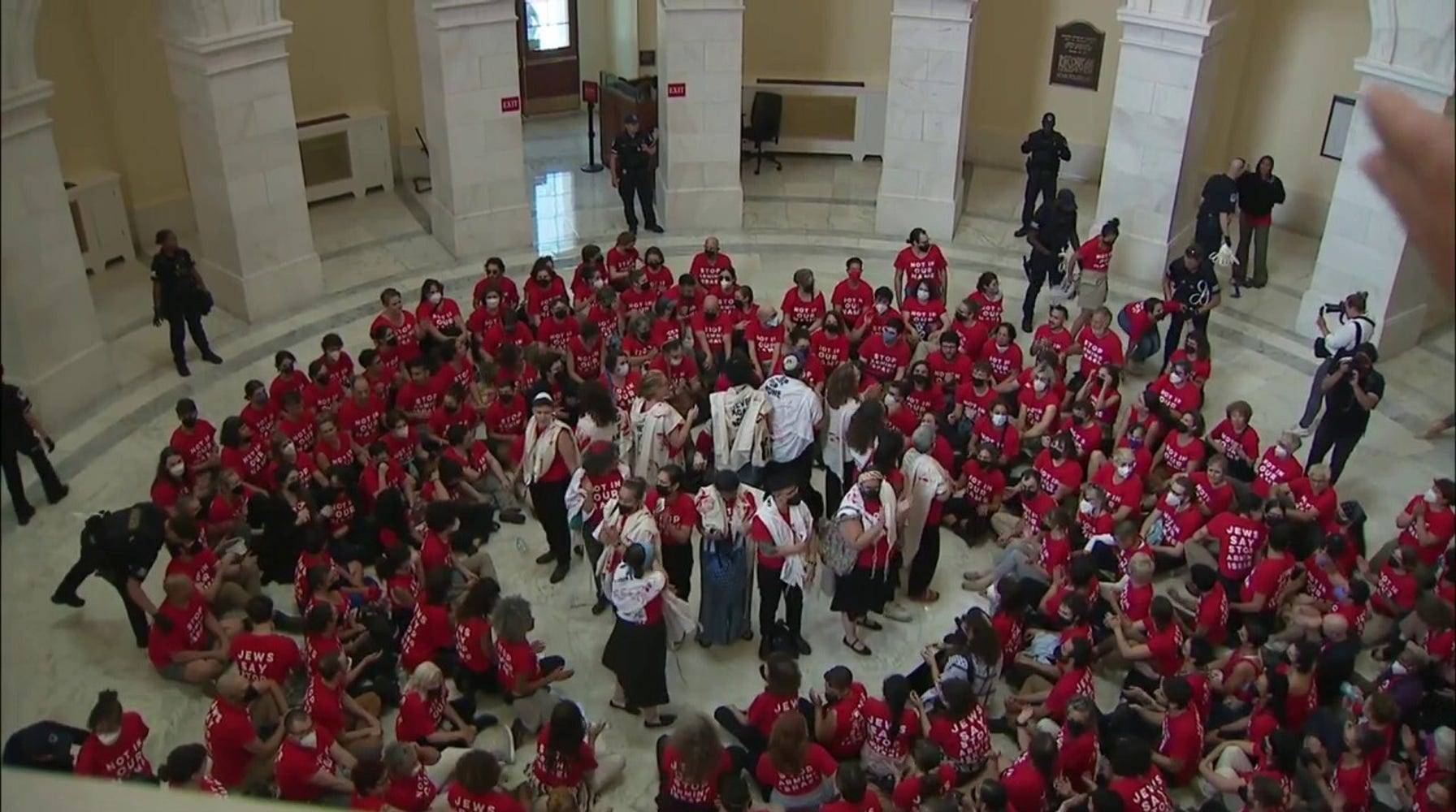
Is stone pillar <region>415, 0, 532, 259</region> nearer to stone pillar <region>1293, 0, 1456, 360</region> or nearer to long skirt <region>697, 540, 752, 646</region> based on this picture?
long skirt <region>697, 540, 752, 646</region>

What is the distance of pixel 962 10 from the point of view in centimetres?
1438

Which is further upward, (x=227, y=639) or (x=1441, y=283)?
(x=1441, y=283)

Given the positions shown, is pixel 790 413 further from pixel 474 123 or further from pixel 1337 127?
pixel 1337 127

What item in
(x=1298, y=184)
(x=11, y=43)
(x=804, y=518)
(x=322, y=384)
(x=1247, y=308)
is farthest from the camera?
(x=1298, y=184)

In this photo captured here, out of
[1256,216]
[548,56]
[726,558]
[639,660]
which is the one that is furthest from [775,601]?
[548,56]

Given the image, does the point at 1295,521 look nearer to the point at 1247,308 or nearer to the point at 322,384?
the point at 1247,308

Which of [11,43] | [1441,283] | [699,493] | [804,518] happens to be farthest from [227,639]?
[1441,283]

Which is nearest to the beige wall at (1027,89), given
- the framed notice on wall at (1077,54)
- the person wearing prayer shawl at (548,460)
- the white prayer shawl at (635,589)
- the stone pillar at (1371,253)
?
the framed notice on wall at (1077,54)

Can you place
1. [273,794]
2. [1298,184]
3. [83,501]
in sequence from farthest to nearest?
[1298,184]
[83,501]
[273,794]

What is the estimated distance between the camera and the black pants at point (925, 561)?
9359mm

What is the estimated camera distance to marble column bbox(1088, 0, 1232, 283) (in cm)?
1337

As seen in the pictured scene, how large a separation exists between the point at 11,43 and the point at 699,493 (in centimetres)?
651

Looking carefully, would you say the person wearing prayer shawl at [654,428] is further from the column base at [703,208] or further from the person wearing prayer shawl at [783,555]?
the column base at [703,208]

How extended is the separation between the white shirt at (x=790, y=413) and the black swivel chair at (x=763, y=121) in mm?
8655
